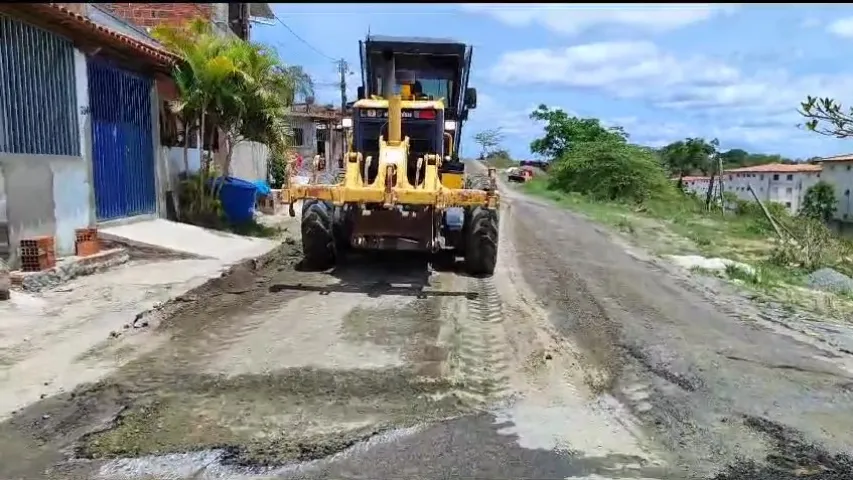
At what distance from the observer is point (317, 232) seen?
34.7 feet

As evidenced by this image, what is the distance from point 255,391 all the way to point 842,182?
49770mm

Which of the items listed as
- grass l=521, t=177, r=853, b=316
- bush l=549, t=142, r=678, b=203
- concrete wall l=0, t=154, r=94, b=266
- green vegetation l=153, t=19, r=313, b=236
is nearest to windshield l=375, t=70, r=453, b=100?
green vegetation l=153, t=19, r=313, b=236

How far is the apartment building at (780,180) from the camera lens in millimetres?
56875

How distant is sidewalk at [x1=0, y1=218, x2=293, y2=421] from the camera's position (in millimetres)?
5867

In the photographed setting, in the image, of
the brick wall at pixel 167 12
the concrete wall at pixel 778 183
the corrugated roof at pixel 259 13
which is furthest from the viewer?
the concrete wall at pixel 778 183

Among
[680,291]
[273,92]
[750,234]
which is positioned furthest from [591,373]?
[750,234]

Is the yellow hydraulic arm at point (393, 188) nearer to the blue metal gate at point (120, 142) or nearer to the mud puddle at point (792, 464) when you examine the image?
the blue metal gate at point (120, 142)

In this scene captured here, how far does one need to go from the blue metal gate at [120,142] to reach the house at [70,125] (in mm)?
18

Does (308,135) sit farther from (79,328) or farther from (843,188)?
(843,188)

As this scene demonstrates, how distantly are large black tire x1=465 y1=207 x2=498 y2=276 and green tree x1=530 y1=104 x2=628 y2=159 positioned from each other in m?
30.6

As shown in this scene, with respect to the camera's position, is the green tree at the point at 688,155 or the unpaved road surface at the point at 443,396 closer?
the unpaved road surface at the point at 443,396

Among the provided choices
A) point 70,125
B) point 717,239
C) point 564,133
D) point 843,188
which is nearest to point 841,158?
point 843,188

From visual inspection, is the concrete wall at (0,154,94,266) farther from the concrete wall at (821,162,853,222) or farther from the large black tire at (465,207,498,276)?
the concrete wall at (821,162,853,222)

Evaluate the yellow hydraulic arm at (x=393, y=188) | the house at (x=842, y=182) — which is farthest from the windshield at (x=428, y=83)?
the house at (x=842, y=182)
